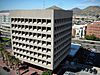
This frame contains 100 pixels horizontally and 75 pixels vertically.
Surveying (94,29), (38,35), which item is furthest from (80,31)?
(38,35)

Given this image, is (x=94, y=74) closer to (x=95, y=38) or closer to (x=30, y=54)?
(x=30, y=54)

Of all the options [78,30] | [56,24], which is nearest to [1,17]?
[78,30]

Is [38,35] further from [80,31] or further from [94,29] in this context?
[80,31]

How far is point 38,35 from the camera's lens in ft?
139

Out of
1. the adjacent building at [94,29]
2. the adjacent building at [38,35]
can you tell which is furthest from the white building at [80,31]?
the adjacent building at [38,35]

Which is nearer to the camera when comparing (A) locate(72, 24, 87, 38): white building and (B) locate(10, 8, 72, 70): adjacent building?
(B) locate(10, 8, 72, 70): adjacent building

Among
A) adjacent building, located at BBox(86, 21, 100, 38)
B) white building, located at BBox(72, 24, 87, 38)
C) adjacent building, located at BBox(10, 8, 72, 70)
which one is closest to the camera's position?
adjacent building, located at BBox(10, 8, 72, 70)

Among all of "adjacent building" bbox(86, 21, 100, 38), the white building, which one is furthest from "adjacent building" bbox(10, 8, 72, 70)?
the white building

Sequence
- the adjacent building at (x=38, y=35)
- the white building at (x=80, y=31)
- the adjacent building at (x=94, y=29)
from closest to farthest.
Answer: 1. the adjacent building at (x=38, y=35)
2. the adjacent building at (x=94, y=29)
3. the white building at (x=80, y=31)

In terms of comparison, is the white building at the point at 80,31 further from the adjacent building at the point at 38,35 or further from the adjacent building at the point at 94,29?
the adjacent building at the point at 38,35

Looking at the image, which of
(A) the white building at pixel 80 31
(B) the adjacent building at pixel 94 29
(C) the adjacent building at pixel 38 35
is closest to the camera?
(C) the adjacent building at pixel 38 35

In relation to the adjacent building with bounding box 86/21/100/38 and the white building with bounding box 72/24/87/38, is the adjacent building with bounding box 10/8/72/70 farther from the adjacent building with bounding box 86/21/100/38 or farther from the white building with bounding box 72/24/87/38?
the white building with bounding box 72/24/87/38

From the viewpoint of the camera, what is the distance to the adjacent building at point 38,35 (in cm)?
3957

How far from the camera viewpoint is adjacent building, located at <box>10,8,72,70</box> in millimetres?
39572
